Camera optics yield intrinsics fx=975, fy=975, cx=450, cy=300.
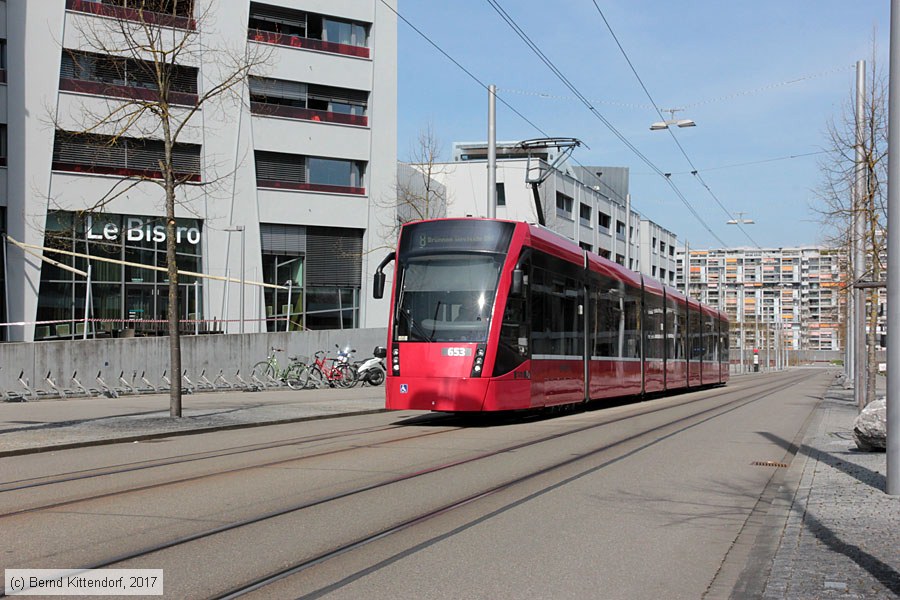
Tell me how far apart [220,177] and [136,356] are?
6177mm

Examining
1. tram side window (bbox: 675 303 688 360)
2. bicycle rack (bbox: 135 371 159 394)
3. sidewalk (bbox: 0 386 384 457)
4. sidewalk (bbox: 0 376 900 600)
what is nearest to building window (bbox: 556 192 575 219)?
tram side window (bbox: 675 303 688 360)

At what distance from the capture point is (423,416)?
19422mm

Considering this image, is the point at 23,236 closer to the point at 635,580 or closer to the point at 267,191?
the point at 267,191

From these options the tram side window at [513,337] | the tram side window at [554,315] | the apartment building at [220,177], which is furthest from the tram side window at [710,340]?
the tram side window at [513,337]

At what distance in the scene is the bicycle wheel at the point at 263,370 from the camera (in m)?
29.7

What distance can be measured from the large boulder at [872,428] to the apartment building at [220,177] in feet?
71.9

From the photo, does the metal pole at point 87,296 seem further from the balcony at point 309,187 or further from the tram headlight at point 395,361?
the tram headlight at point 395,361

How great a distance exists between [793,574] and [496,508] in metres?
2.86

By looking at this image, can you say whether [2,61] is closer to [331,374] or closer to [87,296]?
[87,296]

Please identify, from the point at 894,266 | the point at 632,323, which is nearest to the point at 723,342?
the point at 632,323

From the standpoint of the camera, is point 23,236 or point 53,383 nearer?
point 53,383

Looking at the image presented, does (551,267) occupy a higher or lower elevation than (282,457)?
higher

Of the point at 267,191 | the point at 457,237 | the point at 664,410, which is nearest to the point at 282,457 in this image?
the point at 457,237

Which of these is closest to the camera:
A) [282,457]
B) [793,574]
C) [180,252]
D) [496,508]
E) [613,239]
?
[793,574]
